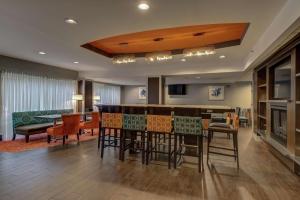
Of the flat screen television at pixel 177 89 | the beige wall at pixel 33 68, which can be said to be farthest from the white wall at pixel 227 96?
the beige wall at pixel 33 68

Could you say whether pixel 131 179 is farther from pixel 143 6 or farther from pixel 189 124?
pixel 143 6

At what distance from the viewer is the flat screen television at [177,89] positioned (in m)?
11.2

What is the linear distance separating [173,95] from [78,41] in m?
8.37

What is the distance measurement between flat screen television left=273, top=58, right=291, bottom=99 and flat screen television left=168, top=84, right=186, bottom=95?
6662 millimetres

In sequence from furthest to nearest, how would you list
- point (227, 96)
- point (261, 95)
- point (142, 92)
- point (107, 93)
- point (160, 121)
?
point (142, 92) → point (107, 93) → point (227, 96) → point (261, 95) → point (160, 121)

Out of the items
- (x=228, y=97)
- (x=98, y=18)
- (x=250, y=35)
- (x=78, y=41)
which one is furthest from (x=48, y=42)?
(x=228, y=97)

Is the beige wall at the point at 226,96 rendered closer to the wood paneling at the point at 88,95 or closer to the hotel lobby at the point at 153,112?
the hotel lobby at the point at 153,112

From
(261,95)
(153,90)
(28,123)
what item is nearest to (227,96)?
(261,95)

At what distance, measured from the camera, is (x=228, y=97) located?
1050cm

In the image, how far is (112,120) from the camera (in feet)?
12.8

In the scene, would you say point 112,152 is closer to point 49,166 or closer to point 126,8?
point 49,166

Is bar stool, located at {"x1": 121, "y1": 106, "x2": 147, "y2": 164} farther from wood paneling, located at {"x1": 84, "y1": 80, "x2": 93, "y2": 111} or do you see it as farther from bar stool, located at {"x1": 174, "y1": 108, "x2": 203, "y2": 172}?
wood paneling, located at {"x1": 84, "y1": 80, "x2": 93, "y2": 111}

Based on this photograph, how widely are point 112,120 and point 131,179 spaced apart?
1358mm

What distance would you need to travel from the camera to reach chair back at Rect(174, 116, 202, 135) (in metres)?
3.25
